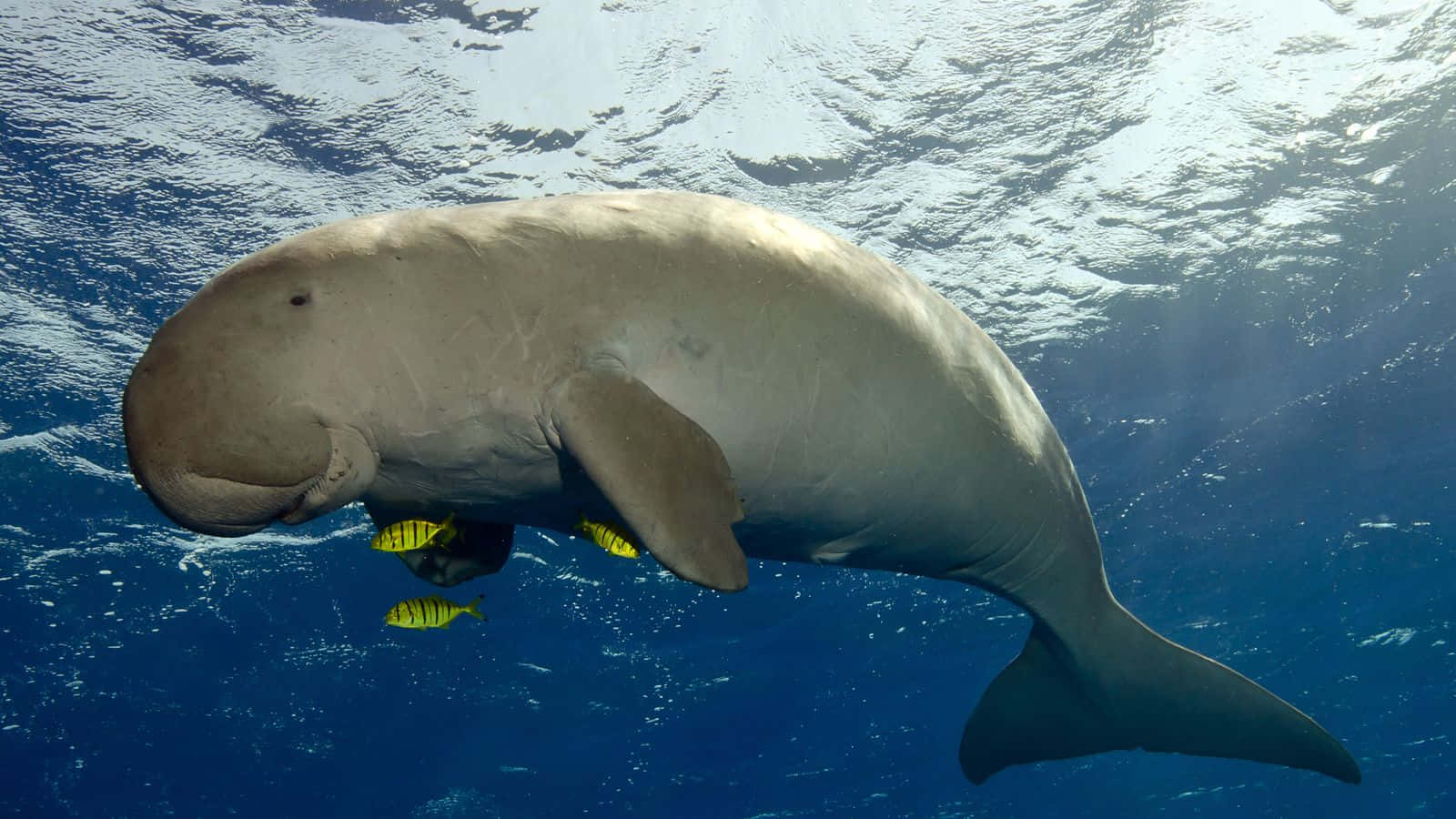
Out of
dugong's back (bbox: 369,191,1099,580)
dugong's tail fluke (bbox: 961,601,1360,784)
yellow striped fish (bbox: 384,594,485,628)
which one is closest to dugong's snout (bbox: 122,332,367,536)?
dugong's back (bbox: 369,191,1099,580)

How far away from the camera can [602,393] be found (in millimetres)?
1911

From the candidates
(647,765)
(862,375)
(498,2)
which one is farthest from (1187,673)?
(647,765)


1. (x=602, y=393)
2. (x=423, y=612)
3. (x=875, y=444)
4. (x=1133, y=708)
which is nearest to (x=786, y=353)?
(x=875, y=444)

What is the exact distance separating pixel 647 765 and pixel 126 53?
19.3 m

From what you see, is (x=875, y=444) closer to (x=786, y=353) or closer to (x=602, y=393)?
(x=786, y=353)

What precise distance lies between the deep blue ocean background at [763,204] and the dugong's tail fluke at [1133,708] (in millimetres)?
4760

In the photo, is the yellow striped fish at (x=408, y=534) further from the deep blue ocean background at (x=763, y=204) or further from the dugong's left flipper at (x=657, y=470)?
the deep blue ocean background at (x=763, y=204)

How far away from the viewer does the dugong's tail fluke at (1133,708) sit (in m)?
3.84

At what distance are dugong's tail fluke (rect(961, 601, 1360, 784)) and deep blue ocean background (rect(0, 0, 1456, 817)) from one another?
15.6 ft

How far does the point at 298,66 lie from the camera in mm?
6164

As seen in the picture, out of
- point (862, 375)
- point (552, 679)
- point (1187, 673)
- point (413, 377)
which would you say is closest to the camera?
point (413, 377)

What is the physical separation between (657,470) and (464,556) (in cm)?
132

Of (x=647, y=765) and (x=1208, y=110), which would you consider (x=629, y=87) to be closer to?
(x=1208, y=110)

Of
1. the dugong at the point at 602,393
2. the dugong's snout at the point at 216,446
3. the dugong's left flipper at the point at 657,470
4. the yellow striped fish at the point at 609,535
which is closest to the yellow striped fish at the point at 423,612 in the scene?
the dugong at the point at 602,393
